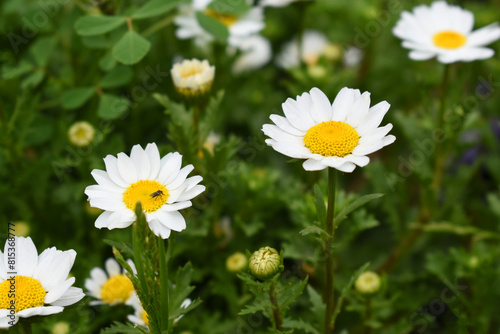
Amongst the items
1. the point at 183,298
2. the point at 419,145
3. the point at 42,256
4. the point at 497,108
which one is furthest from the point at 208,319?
the point at 497,108

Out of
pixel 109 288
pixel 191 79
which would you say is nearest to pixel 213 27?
pixel 191 79

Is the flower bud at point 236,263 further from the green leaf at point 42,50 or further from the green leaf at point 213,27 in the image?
the green leaf at point 42,50

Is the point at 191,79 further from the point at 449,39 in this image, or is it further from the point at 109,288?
the point at 449,39

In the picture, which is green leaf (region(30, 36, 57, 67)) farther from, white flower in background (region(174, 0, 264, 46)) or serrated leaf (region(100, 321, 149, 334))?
serrated leaf (region(100, 321, 149, 334))

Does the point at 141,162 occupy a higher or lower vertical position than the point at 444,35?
lower

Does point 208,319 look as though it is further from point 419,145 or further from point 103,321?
point 419,145

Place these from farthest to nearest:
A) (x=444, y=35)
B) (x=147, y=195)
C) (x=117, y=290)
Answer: (x=444, y=35)
(x=117, y=290)
(x=147, y=195)
